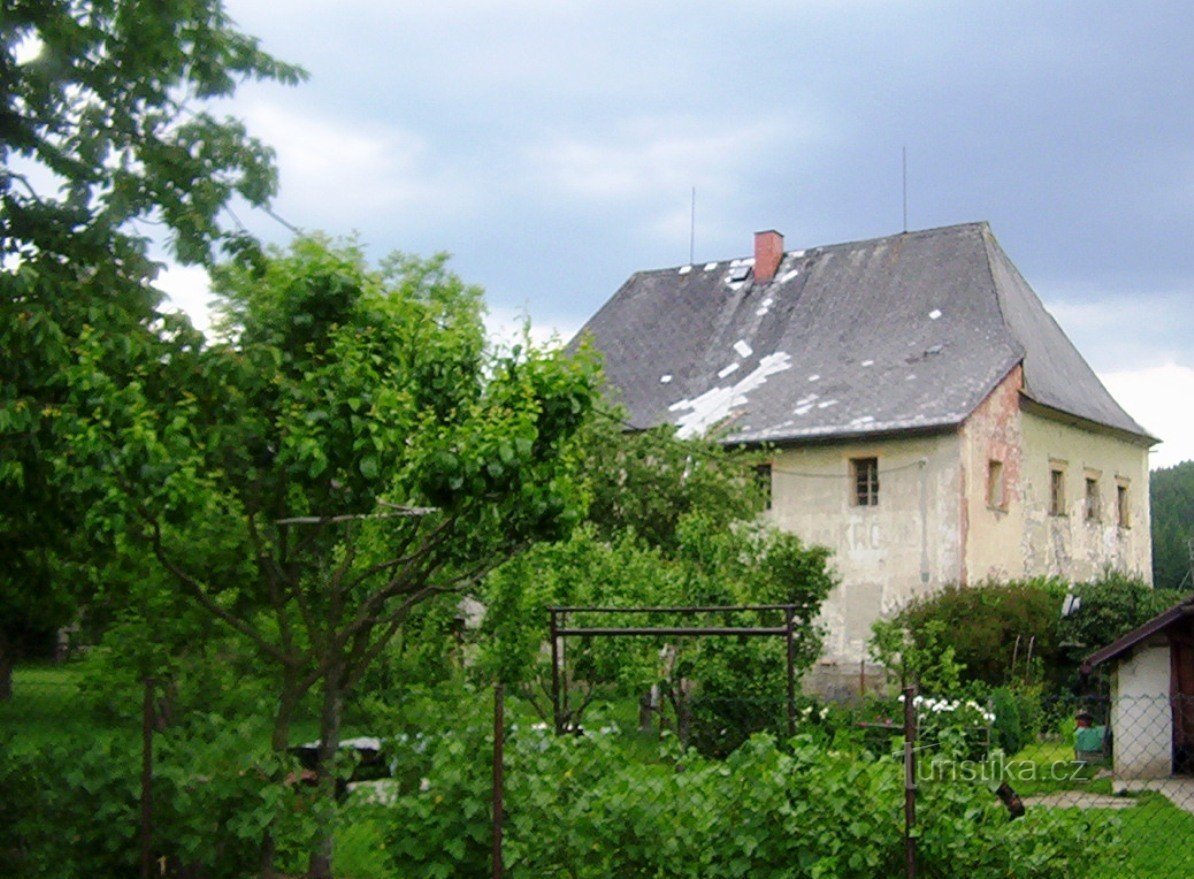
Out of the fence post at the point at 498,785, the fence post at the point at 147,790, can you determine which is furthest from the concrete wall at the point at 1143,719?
the fence post at the point at 147,790

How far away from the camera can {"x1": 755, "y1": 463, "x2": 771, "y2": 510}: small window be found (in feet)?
99.2

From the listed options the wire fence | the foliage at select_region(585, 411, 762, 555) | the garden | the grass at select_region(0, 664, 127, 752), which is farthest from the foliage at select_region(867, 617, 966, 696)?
the wire fence

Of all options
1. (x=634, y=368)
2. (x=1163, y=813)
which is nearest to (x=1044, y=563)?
(x=634, y=368)

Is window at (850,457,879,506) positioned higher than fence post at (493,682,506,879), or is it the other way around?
window at (850,457,879,506)

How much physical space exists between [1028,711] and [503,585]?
38.8 ft

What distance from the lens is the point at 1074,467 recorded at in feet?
113

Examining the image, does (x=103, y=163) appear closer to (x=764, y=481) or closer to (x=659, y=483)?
(x=659, y=483)

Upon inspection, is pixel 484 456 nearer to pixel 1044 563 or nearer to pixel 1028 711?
pixel 1028 711

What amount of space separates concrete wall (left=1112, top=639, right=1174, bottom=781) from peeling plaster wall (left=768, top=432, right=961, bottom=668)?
6720 millimetres

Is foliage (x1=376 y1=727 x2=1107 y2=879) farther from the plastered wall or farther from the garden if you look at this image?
the plastered wall

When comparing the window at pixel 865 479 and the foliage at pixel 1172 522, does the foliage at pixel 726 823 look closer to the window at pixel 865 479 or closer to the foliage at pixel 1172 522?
the window at pixel 865 479

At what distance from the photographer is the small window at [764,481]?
3025 centimetres

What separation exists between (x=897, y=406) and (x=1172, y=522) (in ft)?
140

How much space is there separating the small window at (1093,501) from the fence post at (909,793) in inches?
1167
